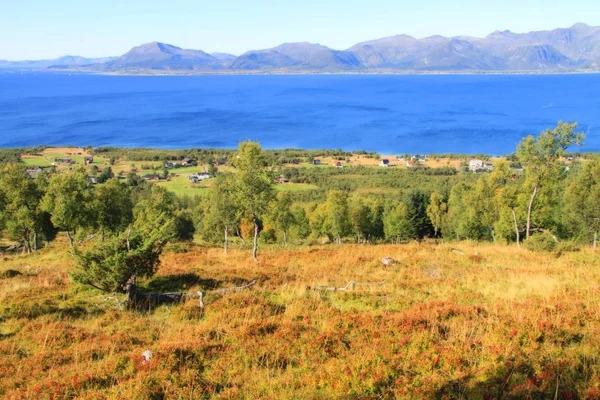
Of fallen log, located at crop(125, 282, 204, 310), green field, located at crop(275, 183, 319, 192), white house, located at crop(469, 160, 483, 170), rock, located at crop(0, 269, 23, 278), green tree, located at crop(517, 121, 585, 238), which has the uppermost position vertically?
green tree, located at crop(517, 121, 585, 238)

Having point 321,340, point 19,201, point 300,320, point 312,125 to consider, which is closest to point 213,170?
point 312,125

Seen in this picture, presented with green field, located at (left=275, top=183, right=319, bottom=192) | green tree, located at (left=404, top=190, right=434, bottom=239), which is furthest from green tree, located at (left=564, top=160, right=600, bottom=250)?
green field, located at (left=275, top=183, right=319, bottom=192)

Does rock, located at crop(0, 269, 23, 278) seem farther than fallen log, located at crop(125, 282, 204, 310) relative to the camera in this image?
Yes

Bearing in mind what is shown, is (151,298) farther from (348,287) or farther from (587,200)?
(587,200)

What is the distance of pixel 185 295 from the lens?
11.4m

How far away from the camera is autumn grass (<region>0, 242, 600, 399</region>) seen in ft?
18.9

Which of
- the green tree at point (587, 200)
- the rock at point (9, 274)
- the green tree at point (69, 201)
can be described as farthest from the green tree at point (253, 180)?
the green tree at point (587, 200)

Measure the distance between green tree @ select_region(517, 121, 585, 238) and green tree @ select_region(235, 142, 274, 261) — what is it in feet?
47.7

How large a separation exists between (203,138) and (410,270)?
426 ft

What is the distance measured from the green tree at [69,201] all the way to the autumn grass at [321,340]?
41.8 feet

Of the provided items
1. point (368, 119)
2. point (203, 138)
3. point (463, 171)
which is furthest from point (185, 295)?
point (368, 119)

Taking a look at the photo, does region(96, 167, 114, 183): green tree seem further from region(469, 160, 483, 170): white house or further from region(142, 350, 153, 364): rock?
region(469, 160, 483, 170): white house

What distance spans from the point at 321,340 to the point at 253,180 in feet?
42.4

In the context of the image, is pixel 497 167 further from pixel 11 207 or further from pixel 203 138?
pixel 203 138
